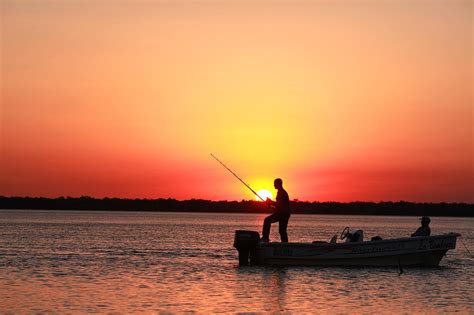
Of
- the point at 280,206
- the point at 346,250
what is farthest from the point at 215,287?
the point at 346,250

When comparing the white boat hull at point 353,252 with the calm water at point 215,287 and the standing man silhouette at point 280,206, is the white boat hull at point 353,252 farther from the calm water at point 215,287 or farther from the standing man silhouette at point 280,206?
the standing man silhouette at point 280,206

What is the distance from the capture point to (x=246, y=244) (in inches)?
1073

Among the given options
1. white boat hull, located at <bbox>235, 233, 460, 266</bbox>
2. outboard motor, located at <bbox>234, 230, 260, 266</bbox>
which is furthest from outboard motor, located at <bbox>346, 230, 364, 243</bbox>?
outboard motor, located at <bbox>234, 230, 260, 266</bbox>

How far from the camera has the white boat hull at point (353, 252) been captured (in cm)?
2698

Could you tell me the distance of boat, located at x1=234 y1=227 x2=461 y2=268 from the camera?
26984 millimetres

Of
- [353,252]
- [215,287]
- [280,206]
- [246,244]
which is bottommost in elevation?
[215,287]

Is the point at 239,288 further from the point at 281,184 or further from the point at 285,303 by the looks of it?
the point at 281,184

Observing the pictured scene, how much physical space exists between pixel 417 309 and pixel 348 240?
26.6ft

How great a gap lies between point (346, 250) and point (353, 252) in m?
0.24

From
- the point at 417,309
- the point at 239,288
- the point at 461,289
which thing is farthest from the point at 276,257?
the point at 417,309

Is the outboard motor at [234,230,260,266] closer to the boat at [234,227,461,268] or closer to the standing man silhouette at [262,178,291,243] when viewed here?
the boat at [234,227,461,268]

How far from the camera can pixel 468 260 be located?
119 feet

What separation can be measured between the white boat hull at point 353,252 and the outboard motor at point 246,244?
0.05m

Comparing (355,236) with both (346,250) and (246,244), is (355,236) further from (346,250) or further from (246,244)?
(246,244)
